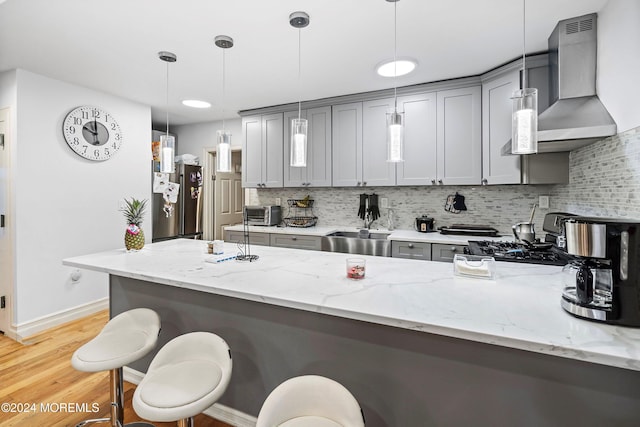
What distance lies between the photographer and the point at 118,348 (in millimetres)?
1480

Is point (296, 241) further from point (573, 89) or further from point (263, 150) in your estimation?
point (573, 89)

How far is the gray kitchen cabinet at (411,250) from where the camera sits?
301 centimetres

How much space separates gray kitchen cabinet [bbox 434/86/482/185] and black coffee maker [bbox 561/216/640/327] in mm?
2168

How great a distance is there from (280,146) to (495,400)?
351cm

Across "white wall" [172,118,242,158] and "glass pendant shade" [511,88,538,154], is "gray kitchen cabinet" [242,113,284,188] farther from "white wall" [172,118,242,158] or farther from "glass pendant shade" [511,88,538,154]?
"glass pendant shade" [511,88,538,154]

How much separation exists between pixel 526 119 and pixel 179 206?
4181 millimetres

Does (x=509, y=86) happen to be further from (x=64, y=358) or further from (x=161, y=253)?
(x=64, y=358)

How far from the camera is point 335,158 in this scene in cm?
377

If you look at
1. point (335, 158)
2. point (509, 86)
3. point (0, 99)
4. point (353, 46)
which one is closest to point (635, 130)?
point (509, 86)

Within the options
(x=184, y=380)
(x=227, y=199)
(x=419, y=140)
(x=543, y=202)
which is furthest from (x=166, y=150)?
(x=543, y=202)

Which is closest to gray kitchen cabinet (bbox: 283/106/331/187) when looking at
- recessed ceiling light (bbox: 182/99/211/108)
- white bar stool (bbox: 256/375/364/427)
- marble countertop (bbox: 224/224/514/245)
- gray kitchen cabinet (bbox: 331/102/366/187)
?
gray kitchen cabinet (bbox: 331/102/366/187)

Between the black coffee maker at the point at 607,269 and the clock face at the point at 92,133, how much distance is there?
4.11m

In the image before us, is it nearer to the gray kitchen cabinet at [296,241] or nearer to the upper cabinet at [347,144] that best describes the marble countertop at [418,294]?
the gray kitchen cabinet at [296,241]

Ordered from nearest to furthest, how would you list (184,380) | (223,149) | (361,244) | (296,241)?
(184,380) → (223,149) → (361,244) → (296,241)
